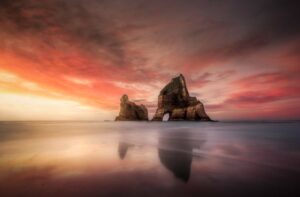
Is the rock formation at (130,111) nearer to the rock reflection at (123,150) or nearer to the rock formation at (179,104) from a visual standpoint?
the rock formation at (179,104)

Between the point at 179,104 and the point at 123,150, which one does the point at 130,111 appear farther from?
the point at 123,150

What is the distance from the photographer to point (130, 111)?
439ft

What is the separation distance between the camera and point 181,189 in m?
4.00

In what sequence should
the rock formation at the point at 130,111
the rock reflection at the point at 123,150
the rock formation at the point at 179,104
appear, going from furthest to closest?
the rock formation at the point at 130,111
the rock formation at the point at 179,104
the rock reflection at the point at 123,150

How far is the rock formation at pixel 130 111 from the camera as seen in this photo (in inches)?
5281

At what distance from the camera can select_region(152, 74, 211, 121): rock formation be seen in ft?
325

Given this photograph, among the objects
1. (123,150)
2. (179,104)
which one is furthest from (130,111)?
(123,150)

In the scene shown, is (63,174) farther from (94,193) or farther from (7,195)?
(94,193)

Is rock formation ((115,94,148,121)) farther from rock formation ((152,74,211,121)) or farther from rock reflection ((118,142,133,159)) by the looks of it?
rock reflection ((118,142,133,159))

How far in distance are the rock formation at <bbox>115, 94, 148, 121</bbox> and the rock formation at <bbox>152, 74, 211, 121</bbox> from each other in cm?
2274

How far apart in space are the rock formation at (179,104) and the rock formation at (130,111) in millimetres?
22742

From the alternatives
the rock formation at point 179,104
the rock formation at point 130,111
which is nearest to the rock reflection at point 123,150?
the rock formation at point 179,104

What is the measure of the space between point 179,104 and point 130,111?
46.6 meters

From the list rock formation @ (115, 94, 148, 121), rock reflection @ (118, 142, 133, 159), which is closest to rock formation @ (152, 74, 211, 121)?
rock formation @ (115, 94, 148, 121)
